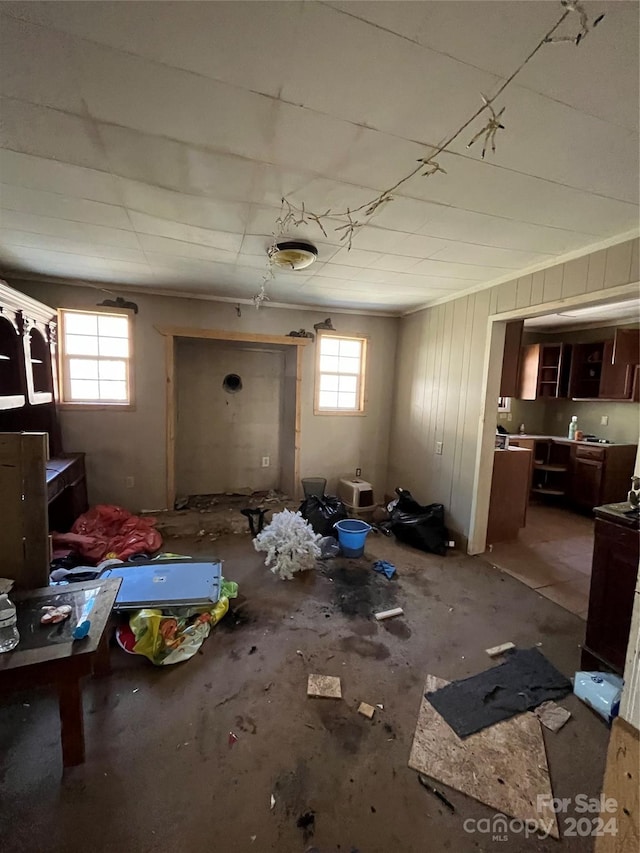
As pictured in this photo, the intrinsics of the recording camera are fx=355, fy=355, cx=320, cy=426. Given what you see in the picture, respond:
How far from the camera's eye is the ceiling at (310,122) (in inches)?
38.5

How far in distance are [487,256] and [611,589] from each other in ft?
7.38

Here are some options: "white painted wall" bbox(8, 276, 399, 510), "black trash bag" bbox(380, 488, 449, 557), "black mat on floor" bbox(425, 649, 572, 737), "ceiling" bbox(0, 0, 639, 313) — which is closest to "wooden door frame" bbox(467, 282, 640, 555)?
"black trash bag" bbox(380, 488, 449, 557)

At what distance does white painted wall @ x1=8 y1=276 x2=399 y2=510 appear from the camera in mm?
3818

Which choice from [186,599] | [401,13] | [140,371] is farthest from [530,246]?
[140,371]

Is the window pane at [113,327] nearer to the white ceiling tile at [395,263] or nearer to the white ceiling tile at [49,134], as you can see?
the white ceiling tile at [49,134]

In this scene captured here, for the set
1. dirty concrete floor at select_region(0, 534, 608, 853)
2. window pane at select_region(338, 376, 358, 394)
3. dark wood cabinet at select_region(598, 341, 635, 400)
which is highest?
dark wood cabinet at select_region(598, 341, 635, 400)

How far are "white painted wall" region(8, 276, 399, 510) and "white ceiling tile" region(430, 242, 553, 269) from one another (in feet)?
6.80

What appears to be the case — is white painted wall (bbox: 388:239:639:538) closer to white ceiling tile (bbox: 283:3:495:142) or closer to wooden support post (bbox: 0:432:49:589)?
white ceiling tile (bbox: 283:3:495:142)

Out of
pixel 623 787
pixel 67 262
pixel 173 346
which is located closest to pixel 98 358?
pixel 173 346

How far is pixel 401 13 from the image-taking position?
932mm

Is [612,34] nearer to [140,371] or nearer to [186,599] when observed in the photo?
[186,599]

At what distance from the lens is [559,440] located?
519 centimetres

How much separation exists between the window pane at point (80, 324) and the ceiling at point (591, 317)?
4.84m

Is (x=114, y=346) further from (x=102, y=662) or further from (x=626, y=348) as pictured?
(x=626, y=348)
